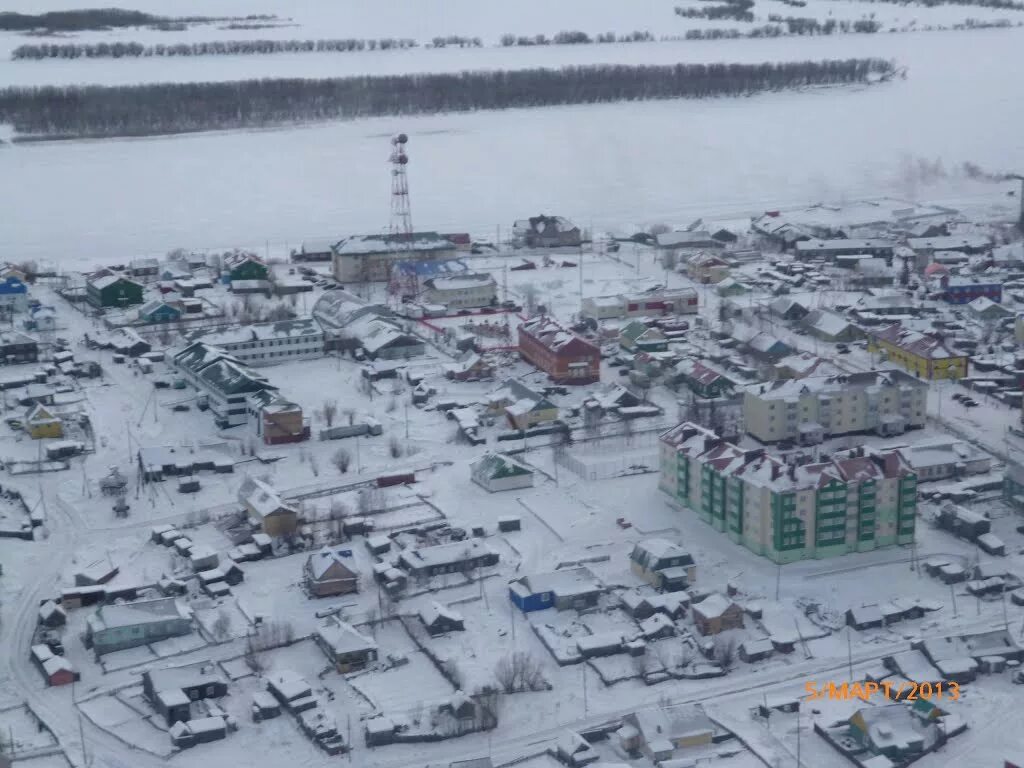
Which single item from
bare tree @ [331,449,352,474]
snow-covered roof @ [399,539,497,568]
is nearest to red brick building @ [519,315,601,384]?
bare tree @ [331,449,352,474]

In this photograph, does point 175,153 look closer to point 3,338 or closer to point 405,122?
point 405,122

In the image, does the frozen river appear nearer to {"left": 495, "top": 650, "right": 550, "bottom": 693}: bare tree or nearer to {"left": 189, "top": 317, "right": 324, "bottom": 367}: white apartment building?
{"left": 189, "top": 317, "right": 324, "bottom": 367}: white apartment building

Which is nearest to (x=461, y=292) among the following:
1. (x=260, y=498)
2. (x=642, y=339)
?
(x=642, y=339)

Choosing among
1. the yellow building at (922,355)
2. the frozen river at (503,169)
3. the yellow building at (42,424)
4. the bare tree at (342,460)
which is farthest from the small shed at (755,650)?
the frozen river at (503,169)

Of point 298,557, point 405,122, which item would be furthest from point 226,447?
point 405,122

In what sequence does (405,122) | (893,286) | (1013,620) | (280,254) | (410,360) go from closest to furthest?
(1013,620) → (410,360) → (893,286) → (280,254) → (405,122)

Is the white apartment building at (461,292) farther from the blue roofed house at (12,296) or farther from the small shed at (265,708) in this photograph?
the small shed at (265,708)

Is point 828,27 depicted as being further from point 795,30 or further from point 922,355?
point 922,355
